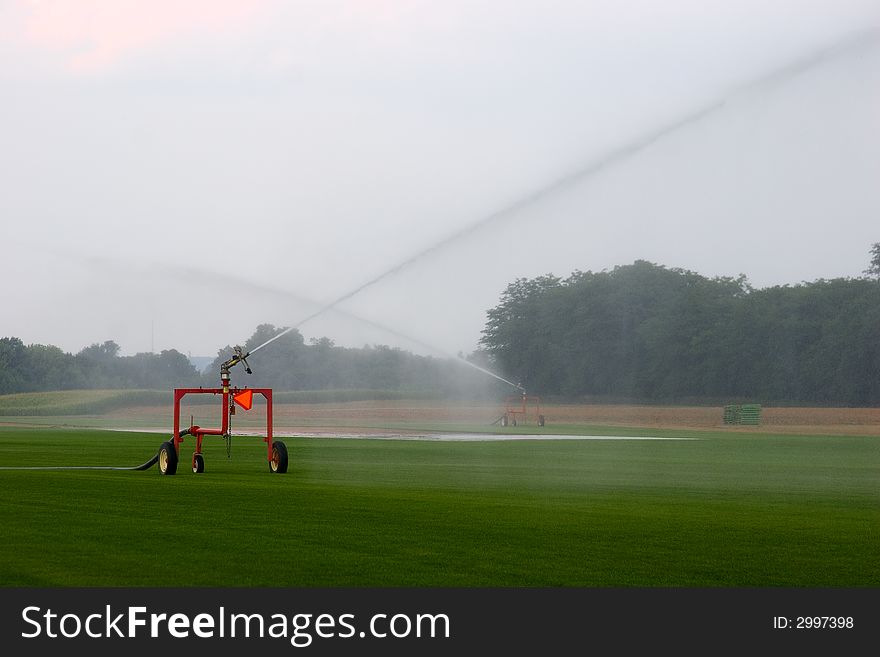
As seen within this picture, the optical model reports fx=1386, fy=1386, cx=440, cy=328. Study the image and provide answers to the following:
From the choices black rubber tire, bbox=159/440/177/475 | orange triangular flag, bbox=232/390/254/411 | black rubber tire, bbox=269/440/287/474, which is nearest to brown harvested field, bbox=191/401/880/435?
black rubber tire, bbox=269/440/287/474

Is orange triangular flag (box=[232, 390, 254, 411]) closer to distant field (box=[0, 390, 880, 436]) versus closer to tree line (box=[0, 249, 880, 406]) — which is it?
distant field (box=[0, 390, 880, 436])

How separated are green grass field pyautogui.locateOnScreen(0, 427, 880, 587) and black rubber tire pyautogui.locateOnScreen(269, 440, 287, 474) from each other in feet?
1.39

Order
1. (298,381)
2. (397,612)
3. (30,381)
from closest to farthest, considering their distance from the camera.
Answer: (397,612)
(298,381)
(30,381)

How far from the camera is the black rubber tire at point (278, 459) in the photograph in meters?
30.8

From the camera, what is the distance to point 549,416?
107m

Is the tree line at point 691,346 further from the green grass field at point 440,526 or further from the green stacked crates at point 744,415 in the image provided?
the green grass field at point 440,526

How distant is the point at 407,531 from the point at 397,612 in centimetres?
595

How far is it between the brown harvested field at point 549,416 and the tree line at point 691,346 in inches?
150

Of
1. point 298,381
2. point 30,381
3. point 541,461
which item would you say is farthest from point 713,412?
point 30,381

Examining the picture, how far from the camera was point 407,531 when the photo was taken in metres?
17.8

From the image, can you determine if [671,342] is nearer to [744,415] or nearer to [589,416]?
[589,416]

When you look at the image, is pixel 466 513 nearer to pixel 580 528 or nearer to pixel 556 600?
pixel 580 528

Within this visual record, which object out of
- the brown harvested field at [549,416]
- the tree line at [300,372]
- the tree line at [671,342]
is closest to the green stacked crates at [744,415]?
the brown harvested field at [549,416]

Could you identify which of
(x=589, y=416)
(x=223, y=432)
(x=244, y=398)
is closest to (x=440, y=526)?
(x=223, y=432)
